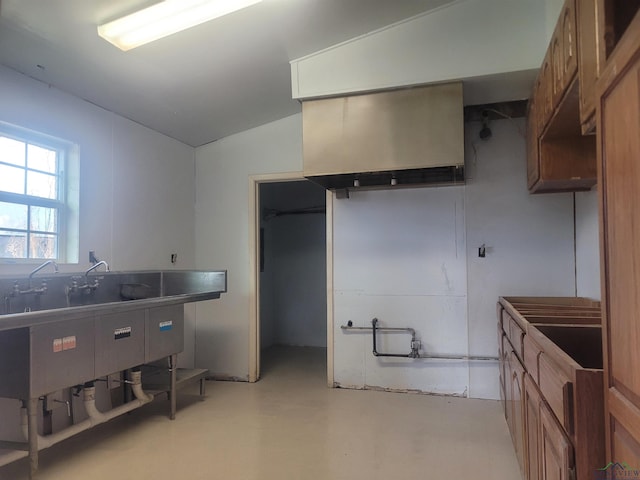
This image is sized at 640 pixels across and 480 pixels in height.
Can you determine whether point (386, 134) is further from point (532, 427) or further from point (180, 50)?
point (532, 427)

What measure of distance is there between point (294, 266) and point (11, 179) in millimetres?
4040

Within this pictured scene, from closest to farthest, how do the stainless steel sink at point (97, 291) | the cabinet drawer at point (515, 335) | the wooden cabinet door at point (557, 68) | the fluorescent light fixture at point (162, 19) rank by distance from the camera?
the wooden cabinet door at point (557, 68), the cabinet drawer at point (515, 335), the fluorescent light fixture at point (162, 19), the stainless steel sink at point (97, 291)

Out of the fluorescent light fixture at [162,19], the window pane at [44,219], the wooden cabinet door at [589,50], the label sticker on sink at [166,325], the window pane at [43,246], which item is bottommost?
the label sticker on sink at [166,325]

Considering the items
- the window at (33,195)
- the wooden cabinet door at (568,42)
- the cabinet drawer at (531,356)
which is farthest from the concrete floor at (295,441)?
the wooden cabinet door at (568,42)

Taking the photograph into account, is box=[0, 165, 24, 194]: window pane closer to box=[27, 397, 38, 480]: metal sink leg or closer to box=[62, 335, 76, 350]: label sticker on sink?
box=[62, 335, 76, 350]: label sticker on sink

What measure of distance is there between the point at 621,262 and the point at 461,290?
2.79 metres

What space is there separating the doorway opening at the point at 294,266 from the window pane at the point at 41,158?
321cm

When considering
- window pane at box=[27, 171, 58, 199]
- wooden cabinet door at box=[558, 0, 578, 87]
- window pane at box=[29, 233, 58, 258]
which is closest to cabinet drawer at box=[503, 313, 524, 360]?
wooden cabinet door at box=[558, 0, 578, 87]

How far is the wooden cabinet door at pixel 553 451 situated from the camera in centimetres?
117

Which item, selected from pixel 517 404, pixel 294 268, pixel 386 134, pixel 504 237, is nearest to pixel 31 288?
pixel 386 134

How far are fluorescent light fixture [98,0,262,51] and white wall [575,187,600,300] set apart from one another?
8.74ft

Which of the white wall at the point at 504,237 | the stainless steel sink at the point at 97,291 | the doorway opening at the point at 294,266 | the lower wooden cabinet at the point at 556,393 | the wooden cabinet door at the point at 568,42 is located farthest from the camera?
the doorway opening at the point at 294,266

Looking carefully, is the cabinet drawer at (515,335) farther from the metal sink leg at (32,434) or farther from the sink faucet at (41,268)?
the sink faucet at (41,268)

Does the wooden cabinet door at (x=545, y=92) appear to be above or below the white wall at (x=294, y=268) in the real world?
above
